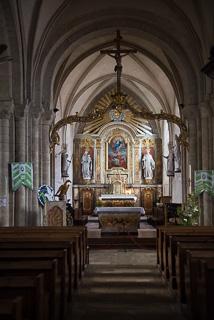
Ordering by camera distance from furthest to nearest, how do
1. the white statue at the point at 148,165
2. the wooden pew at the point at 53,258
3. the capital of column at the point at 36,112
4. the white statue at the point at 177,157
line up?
the white statue at the point at 148,165 → the white statue at the point at 177,157 → the capital of column at the point at 36,112 → the wooden pew at the point at 53,258

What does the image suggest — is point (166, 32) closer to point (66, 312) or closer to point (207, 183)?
point (207, 183)

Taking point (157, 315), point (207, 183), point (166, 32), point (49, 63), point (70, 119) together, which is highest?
point (166, 32)

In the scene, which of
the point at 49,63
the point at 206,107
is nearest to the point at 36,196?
the point at 49,63

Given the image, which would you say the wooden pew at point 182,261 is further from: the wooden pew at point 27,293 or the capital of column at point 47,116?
the capital of column at point 47,116

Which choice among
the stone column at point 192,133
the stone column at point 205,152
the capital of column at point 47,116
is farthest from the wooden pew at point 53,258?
the capital of column at point 47,116

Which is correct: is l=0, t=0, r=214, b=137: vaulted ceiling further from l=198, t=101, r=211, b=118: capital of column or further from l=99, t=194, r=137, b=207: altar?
l=99, t=194, r=137, b=207: altar

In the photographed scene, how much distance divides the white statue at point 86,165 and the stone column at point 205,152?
12.2 meters

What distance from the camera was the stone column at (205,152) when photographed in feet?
38.4

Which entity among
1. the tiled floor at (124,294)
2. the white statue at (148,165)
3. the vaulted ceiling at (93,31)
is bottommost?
the tiled floor at (124,294)

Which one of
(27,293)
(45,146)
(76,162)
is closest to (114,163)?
(76,162)

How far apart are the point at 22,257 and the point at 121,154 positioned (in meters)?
19.6

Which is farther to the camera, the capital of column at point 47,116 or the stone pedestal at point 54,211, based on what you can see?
the capital of column at point 47,116

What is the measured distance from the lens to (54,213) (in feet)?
36.4

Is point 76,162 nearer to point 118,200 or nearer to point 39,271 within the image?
point 118,200
